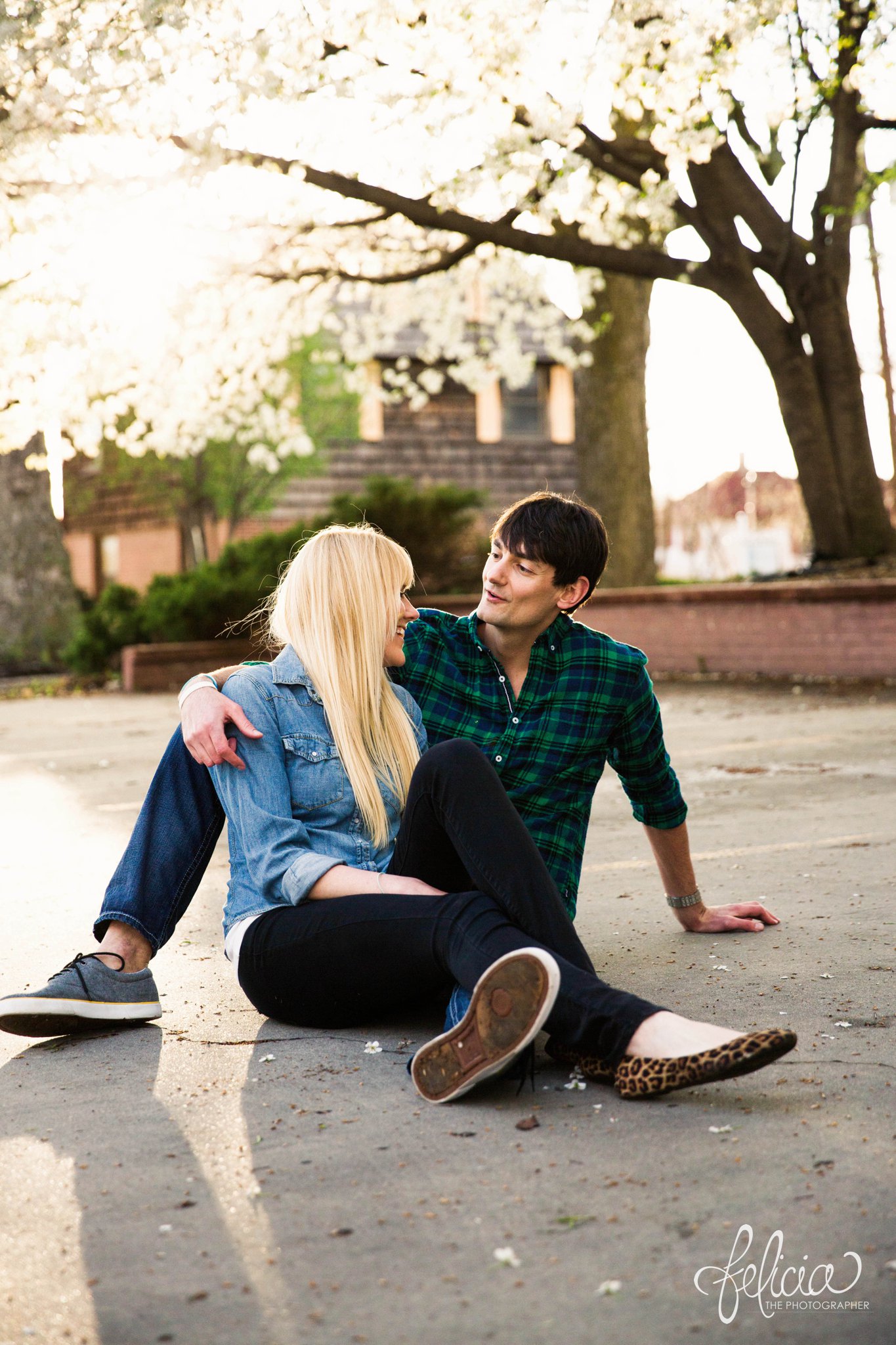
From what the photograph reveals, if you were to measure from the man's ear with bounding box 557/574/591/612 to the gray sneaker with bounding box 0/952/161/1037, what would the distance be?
1396 mm

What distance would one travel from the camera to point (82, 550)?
2772 cm

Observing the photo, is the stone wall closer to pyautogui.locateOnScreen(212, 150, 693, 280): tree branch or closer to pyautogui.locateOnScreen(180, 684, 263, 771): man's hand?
pyautogui.locateOnScreen(212, 150, 693, 280): tree branch

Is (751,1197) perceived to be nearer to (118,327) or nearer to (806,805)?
(806,805)

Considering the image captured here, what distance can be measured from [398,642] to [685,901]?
1254 millimetres

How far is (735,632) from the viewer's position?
40.0ft

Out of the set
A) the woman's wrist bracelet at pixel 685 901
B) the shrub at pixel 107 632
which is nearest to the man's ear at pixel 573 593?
the woman's wrist bracelet at pixel 685 901

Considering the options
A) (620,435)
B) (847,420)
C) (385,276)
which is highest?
(385,276)

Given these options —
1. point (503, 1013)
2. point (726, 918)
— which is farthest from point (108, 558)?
point (503, 1013)

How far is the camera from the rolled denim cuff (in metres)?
2.96

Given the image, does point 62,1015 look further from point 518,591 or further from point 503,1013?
point 518,591

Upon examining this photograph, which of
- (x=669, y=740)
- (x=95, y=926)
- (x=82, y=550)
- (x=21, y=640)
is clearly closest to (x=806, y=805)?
(x=669, y=740)

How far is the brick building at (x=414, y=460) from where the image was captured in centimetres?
2436

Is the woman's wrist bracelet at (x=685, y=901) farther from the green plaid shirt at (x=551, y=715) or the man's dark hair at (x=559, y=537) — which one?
the man's dark hair at (x=559, y=537)

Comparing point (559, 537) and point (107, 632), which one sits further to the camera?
point (107, 632)
